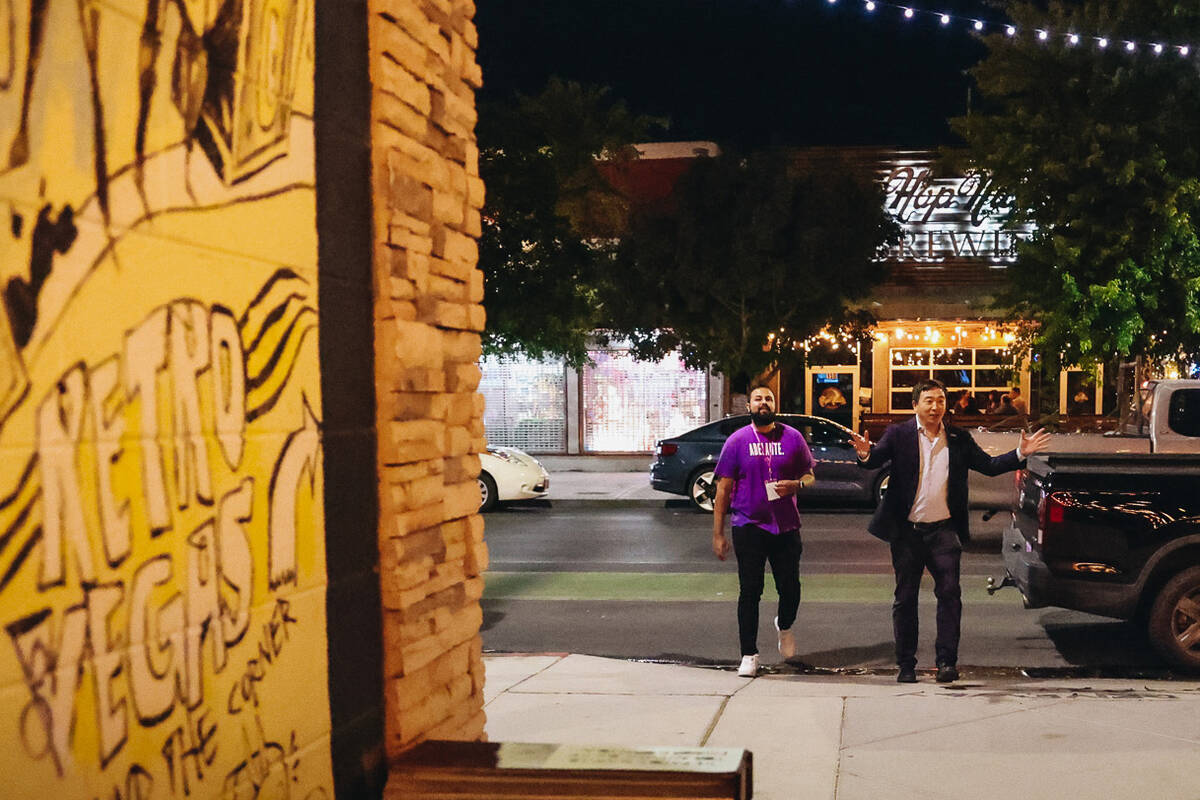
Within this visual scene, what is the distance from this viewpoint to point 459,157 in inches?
167

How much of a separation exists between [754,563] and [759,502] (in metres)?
0.40

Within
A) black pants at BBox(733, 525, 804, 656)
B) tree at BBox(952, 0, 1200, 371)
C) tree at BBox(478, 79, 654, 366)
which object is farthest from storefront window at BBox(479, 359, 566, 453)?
black pants at BBox(733, 525, 804, 656)

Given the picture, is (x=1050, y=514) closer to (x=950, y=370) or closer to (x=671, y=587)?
(x=671, y=587)

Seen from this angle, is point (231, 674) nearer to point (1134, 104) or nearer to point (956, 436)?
point (956, 436)

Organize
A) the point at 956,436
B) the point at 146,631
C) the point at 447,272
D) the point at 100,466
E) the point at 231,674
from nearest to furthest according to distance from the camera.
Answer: the point at 100,466 → the point at 146,631 → the point at 231,674 → the point at 447,272 → the point at 956,436

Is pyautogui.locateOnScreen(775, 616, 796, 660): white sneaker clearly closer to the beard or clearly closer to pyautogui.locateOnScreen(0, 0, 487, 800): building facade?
the beard

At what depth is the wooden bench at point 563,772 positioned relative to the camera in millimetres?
3369

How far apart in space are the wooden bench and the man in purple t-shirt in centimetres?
355

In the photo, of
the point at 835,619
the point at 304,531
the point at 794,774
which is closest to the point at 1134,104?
the point at 835,619

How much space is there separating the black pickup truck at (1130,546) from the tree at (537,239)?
1349 cm

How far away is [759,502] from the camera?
7.29 metres

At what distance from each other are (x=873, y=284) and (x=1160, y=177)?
5650 mm

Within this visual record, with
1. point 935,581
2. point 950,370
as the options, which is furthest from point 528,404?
point 935,581

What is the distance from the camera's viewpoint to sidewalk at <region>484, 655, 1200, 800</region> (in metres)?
4.83
